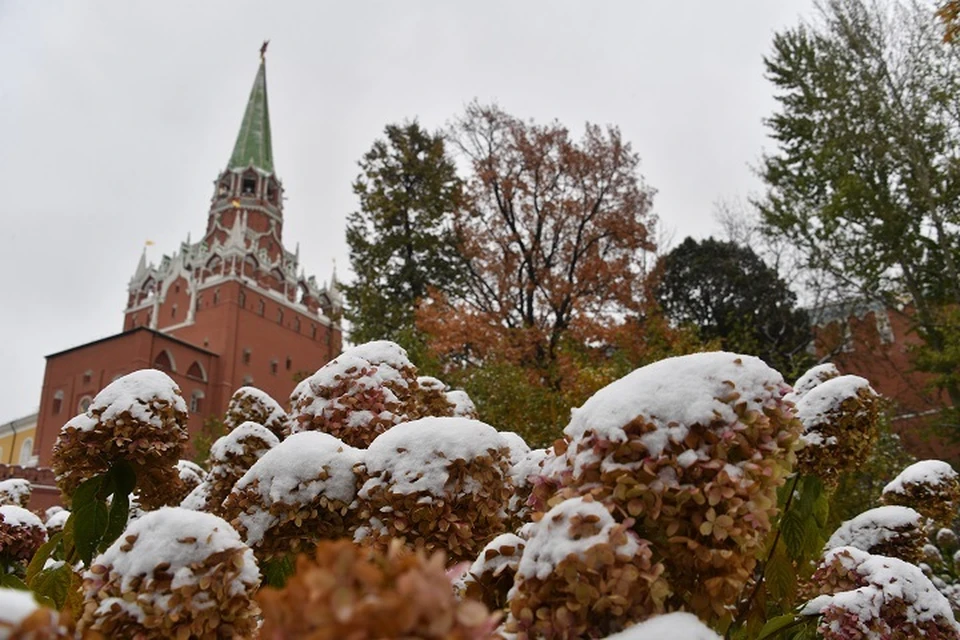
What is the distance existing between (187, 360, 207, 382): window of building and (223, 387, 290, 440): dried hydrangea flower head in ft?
112

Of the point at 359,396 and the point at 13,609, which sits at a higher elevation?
the point at 359,396

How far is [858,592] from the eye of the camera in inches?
98.2

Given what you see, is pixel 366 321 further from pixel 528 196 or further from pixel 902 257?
pixel 902 257

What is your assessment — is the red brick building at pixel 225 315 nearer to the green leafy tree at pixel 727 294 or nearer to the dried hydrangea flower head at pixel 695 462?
the green leafy tree at pixel 727 294

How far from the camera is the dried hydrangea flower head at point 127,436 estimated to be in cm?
247

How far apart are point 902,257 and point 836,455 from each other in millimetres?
15371

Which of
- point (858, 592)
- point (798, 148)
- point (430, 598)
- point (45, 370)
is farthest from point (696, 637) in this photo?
point (45, 370)

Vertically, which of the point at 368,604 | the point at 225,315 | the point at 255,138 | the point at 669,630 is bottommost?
the point at 669,630

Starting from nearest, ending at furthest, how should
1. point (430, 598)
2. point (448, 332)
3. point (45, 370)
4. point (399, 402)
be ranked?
point (430, 598)
point (399, 402)
point (448, 332)
point (45, 370)

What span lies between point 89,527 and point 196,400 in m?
36.2

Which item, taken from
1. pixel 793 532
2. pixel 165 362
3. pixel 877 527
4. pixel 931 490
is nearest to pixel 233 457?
pixel 793 532

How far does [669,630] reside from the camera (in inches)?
43.8

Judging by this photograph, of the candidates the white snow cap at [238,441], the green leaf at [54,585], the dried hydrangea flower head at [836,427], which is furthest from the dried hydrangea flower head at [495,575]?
the white snow cap at [238,441]

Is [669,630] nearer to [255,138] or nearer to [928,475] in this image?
[928,475]
